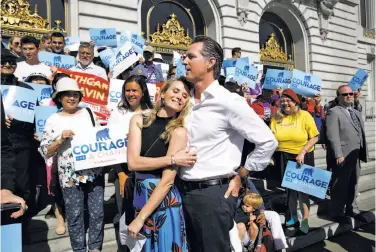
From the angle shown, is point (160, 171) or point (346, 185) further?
point (346, 185)

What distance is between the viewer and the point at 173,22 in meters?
13.6

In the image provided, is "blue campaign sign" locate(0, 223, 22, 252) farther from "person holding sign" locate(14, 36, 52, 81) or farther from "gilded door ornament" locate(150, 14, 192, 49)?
"gilded door ornament" locate(150, 14, 192, 49)

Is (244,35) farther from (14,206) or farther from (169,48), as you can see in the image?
(14,206)

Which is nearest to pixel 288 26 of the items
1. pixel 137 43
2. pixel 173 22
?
pixel 173 22

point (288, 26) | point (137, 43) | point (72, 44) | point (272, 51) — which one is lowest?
point (72, 44)

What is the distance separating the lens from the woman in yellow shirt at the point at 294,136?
4738mm

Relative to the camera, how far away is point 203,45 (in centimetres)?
216

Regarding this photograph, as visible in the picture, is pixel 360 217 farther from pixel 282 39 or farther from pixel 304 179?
pixel 282 39

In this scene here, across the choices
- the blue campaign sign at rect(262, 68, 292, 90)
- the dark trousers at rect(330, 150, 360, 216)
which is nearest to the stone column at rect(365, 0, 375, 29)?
the blue campaign sign at rect(262, 68, 292, 90)

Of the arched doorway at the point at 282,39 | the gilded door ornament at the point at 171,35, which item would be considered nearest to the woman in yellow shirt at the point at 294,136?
the gilded door ornament at the point at 171,35

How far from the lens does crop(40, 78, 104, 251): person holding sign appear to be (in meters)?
3.28

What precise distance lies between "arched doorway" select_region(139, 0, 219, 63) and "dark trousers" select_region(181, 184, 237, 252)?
10834 millimetres

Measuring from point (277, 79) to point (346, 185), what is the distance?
2809 mm

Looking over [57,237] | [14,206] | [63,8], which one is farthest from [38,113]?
[63,8]
